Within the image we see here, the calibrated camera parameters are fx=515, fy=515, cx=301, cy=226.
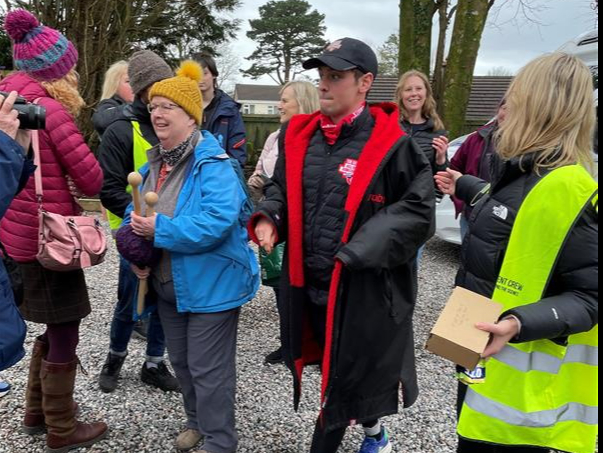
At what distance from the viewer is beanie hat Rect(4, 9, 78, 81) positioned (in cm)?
237

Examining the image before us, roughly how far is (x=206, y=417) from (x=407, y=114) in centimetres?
302

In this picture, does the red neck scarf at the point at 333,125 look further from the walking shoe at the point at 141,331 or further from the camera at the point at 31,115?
the walking shoe at the point at 141,331

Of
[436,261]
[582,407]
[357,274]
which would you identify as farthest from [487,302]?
[436,261]

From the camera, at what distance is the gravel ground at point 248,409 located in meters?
2.76

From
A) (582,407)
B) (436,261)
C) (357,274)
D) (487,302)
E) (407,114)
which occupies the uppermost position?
(407,114)

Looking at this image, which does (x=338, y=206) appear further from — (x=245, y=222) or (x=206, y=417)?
(x=206, y=417)

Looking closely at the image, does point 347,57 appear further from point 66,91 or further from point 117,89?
point 117,89

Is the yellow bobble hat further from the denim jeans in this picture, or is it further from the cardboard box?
Answer: the cardboard box

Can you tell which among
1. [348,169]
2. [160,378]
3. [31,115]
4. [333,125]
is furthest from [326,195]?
[160,378]

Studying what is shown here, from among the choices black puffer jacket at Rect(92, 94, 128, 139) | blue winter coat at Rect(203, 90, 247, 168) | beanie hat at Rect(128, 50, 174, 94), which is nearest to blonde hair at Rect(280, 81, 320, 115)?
blue winter coat at Rect(203, 90, 247, 168)

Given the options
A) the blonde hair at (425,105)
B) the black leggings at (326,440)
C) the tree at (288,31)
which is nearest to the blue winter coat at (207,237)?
the black leggings at (326,440)

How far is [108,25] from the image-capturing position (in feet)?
33.4

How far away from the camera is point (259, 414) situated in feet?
10.0

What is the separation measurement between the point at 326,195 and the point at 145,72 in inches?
58.7
